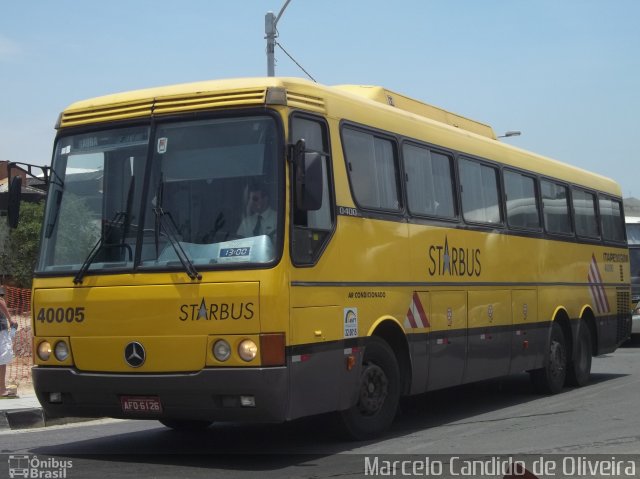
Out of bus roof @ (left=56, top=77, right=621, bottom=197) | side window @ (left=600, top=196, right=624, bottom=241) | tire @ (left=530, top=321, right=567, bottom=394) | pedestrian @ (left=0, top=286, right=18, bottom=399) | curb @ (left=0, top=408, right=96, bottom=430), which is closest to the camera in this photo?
bus roof @ (left=56, top=77, right=621, bottom=197)

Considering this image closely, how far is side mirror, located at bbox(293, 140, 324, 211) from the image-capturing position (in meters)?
8.81

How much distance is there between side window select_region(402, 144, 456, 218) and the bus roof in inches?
8.2

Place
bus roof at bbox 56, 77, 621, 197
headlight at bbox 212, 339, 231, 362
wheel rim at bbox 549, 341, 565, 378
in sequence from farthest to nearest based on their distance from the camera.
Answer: wheel rim at bbox 549, 341, 565, 378, bus roof at bbox 56, 77, 621, 197, headlight at bbox 212, 339, 231, 362

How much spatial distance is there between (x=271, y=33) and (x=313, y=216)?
1240 centimetres

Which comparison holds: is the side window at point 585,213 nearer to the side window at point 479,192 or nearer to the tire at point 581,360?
the tire at point 581,360

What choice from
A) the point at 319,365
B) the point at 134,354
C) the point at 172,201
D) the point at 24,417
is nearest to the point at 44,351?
the point at 134,354

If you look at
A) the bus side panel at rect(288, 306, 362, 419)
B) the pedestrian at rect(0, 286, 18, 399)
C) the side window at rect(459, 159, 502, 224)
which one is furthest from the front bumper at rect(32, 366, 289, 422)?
the pedestrian at rect(0, 286, 18, 399)

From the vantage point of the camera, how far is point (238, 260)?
868 centimetres

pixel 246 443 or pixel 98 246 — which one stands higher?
pixel 98 246

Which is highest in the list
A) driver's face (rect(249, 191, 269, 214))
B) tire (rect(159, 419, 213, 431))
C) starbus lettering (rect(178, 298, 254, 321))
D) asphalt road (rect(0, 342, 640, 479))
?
driver's face (rect(249, 191, 269, 214))

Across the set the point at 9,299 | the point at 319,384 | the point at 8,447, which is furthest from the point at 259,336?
the point at 9,299

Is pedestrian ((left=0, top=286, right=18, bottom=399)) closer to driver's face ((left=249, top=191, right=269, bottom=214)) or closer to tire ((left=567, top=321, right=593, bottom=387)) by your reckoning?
driver's face ((left=249, top=191, right=269, bottom=214))

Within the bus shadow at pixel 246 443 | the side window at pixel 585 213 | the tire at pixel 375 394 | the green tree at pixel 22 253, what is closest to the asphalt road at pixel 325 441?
the bus shadow at pixel 246 443

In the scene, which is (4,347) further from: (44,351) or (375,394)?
(375,394)
